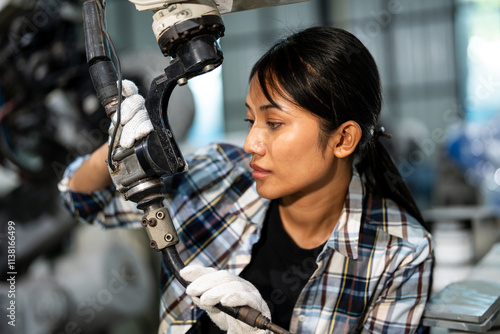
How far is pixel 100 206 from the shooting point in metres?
1.21

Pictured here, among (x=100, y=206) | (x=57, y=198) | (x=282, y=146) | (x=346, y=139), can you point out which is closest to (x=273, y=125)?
(x=282, y=146)

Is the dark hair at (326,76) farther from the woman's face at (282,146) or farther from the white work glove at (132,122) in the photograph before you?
the white work glove at (132,122)

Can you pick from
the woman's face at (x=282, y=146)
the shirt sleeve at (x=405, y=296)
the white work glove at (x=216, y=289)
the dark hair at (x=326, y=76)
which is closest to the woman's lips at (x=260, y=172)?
the woman's face at (x=282, y=146)

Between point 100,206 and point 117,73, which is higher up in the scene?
point 117,73

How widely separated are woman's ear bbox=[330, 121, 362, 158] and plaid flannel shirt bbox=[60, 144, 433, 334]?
13 centimetres

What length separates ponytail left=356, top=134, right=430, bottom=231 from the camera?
120 cm

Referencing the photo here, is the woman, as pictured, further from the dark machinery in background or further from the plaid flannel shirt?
the dark machinery in background

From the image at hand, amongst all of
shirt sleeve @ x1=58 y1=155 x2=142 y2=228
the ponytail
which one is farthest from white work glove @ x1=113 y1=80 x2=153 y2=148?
the ponytail

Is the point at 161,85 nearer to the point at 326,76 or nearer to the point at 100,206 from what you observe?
the point at 326,76

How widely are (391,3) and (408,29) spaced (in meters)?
0.49

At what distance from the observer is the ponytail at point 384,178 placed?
1.20 metres

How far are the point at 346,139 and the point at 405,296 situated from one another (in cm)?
38

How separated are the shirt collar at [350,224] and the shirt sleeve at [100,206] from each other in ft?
1.60

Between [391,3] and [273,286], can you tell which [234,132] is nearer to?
[391,3]
